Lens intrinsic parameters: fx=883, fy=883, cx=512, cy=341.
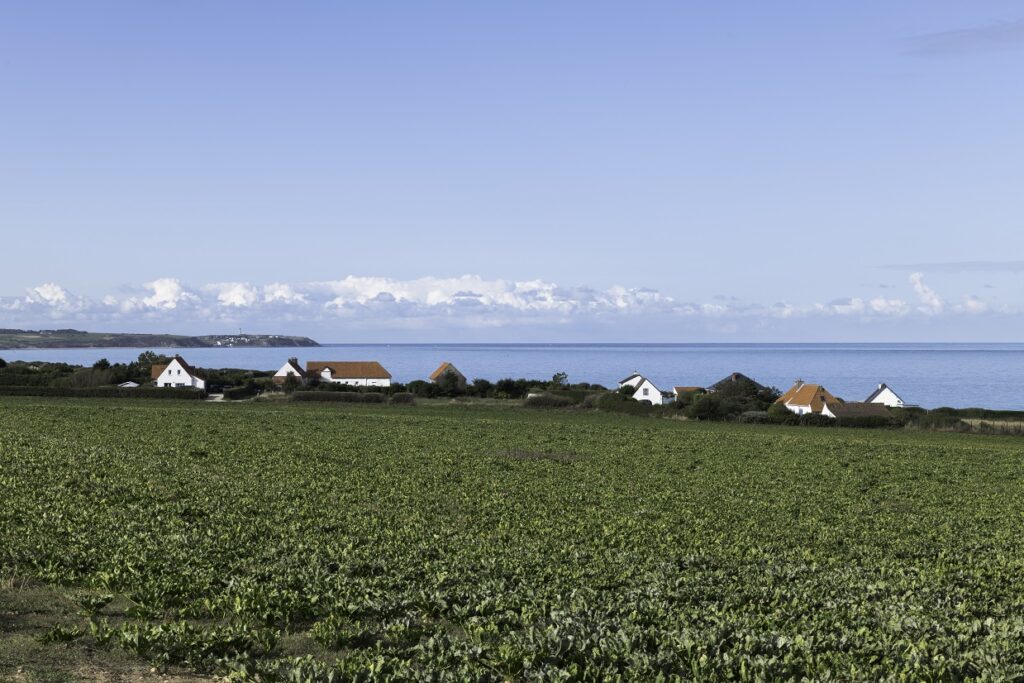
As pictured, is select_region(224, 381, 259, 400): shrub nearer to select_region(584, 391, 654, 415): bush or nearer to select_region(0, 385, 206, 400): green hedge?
select_region(0, 385, 206, 400): green hedge

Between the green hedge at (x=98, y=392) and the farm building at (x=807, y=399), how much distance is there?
74291 millimetres

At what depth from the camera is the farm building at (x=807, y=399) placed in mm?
110369

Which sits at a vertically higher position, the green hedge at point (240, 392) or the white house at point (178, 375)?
the white house at point (178, 375)

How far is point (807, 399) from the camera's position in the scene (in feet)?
368

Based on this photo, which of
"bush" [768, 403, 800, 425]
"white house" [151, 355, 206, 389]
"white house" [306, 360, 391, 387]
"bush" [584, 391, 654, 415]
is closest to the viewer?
"bush" [768, 403, 800, 425]

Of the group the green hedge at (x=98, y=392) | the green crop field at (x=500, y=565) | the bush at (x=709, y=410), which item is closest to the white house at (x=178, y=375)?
the green hedge at (x=98, y=392)

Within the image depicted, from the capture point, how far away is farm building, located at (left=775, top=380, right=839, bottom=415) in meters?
110

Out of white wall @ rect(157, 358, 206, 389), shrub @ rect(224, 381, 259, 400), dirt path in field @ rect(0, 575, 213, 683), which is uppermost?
dirt path in field @ rect(0, 575, 213, 683)

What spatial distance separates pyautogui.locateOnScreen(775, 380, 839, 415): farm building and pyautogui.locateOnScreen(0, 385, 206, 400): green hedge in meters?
74.3

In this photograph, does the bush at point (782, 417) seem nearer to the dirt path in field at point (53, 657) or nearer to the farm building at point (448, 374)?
the farm building at point (448, 374)

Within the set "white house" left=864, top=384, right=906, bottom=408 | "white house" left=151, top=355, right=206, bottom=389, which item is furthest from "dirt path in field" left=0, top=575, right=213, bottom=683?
"white house" left=864, top=384, right=906, bottom=408

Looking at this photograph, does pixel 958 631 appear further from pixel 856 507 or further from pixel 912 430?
pixel 912 430

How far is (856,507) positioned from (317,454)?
2469 cm

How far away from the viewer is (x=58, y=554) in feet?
60.5
